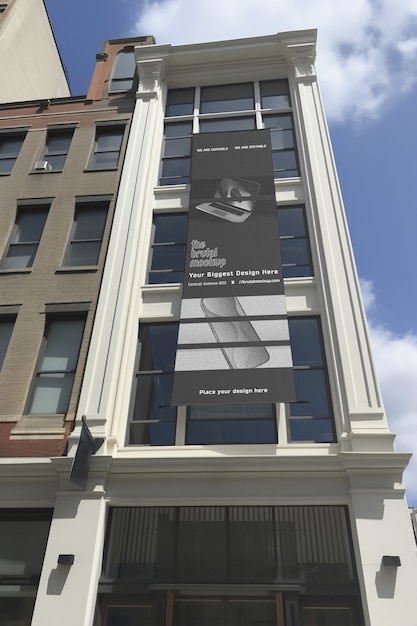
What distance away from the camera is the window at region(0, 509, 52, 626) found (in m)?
9.41

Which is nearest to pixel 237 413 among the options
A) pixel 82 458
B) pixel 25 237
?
pixel 82 458

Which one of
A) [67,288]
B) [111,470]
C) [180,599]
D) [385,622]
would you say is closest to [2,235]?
[67,288]

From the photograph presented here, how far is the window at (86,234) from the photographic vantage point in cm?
1465

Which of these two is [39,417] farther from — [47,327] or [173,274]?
[173,274]

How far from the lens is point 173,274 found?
13859 mm

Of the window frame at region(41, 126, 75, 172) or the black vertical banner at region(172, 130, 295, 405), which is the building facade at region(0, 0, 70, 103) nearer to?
the window frame at region(41, 126, 75, 172)

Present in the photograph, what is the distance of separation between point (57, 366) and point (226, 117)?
10.8 m

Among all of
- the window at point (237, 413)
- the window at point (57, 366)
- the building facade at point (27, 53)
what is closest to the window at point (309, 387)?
the window at point (237, 413)

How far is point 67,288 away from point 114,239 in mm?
1840

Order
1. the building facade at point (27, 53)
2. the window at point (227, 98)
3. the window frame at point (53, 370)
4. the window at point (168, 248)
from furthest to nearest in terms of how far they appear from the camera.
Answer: the building facade at point (27, 53) < the window at point (227, 98) < the window at point (168, 248) < the window frame at point (53, 370)

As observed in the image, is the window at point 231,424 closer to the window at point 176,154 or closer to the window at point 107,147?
the window at point 176,154

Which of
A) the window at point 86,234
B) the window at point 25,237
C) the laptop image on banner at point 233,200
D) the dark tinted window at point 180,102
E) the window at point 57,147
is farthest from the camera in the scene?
the dark tinted window at point 180,102

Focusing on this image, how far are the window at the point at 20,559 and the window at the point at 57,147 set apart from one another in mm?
11580

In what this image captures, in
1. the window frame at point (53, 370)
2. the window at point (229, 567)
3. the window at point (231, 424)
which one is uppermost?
the window frame at point (53, 370)
